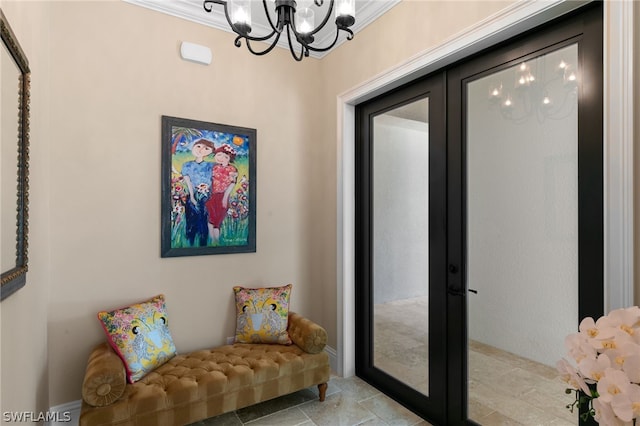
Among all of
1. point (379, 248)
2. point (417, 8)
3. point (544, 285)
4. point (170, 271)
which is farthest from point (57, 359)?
point (417, 8)

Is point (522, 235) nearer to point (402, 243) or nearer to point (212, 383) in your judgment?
point (402, 243)

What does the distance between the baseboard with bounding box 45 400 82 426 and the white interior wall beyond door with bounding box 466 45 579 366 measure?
2.67 meters

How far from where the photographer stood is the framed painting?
262 cm

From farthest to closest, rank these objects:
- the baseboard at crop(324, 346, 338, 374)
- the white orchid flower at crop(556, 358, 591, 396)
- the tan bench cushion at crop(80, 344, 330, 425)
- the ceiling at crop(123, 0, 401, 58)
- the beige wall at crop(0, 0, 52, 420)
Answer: the baseboard at crop(324, 346, 338, 374)
the ceiling at crop(123, 0, 401, 58)
the tan bench cushion at crop(80, 344, 330, 425)
the beige wall at crop(0, 0, 52, 420)
the white orchid flower at crop(556, 358, 591, 396)

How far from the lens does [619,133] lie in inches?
55.3

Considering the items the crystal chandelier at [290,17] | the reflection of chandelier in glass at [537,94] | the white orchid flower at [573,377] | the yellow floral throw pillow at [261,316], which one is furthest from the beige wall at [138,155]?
the white orchid flower at [573,377]

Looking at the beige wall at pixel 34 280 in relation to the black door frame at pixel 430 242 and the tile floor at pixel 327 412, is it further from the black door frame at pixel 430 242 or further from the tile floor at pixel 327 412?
the black door frame at pixel 430 242

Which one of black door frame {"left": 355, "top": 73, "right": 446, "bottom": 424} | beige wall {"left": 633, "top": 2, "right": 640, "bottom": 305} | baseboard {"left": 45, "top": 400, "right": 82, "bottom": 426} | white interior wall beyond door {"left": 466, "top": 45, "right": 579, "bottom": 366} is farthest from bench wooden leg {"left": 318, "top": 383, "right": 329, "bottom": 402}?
beige wall {"left": 633, "top": 2, "right": 640, "bottom": 305}

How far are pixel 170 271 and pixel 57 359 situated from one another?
0.87 m

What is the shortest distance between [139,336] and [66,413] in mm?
747

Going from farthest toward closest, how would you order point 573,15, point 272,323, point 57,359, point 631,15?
point 272,323 < point 57,359 < point 573,15 < point 631,15

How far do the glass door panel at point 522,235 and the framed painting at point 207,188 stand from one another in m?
1.76

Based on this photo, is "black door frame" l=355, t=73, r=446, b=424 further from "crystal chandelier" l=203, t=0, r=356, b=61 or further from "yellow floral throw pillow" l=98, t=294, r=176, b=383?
"yellow floral throw pillow" l=98, t=294, r=176, b=383

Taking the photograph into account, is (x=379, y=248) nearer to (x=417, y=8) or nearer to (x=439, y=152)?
(x=439, y=152)
